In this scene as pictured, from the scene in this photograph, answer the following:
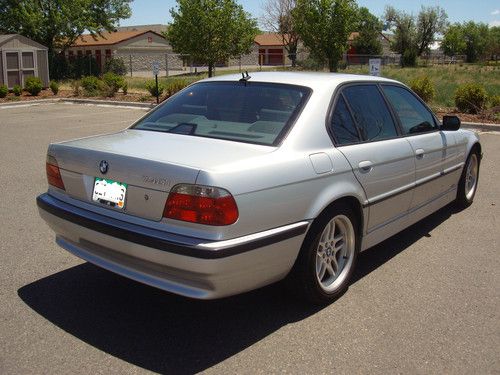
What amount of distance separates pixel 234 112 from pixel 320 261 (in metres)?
1.24

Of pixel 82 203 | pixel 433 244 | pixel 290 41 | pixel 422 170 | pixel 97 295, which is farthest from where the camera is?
pixel 290 41

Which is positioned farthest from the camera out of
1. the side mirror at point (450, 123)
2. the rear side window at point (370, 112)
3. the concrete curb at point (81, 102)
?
the concrete curb at point (81, 102)

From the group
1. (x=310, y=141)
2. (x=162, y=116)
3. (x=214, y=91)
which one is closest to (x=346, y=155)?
(x=310, y=141)

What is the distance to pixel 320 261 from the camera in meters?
3.66

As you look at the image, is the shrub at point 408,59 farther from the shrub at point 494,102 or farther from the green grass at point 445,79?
the shrub at point 494,102

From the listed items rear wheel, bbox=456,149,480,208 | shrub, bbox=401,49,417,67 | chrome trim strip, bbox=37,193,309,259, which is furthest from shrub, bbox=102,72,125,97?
shrub, bbox=401,49,417,67

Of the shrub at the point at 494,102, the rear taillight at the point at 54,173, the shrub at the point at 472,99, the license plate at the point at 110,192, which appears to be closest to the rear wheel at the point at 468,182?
the license plate at the point at 110,192

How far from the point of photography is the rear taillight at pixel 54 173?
12.2ft

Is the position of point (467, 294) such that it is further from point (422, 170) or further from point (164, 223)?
point (164, 223)

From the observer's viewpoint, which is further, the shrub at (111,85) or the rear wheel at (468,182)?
the shrub at (111,85)

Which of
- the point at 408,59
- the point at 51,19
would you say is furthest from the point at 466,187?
the point at 408,59

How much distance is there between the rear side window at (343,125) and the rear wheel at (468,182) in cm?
250

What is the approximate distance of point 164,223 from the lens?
3053 millimetres

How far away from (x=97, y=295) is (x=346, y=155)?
80.1 inches
